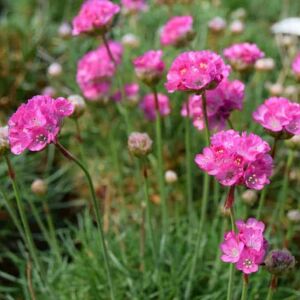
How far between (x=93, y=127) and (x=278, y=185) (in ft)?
3.25

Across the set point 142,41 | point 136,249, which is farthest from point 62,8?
point 136,249

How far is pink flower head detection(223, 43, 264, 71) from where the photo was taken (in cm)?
182

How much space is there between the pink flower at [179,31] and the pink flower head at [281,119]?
644mm

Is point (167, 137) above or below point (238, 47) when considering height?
below

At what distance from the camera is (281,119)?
1.38m

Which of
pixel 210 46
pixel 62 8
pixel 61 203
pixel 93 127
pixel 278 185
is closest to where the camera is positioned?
pixel 278 185

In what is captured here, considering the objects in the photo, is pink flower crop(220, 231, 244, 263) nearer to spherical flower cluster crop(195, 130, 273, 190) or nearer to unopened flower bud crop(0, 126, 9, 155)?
spherical flower cluster crop(195, 130, 273, 190)

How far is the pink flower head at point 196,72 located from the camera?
1354mm

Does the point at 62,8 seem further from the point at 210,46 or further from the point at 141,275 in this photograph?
the point at 141,275

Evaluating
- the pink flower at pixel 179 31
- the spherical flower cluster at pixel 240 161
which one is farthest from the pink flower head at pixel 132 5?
the spherical flower cluster at pixel 240 161

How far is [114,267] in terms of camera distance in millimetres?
1939

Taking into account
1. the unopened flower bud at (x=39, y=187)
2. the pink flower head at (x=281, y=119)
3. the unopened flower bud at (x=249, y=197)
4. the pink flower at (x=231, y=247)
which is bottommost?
the unopened flower bud at (x=249, y=197)

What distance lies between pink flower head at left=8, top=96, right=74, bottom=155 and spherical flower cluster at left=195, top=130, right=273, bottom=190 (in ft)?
1.10

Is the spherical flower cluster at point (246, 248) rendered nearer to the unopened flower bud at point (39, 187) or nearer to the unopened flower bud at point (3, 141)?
the unopened flower bud at point (3, 141)
